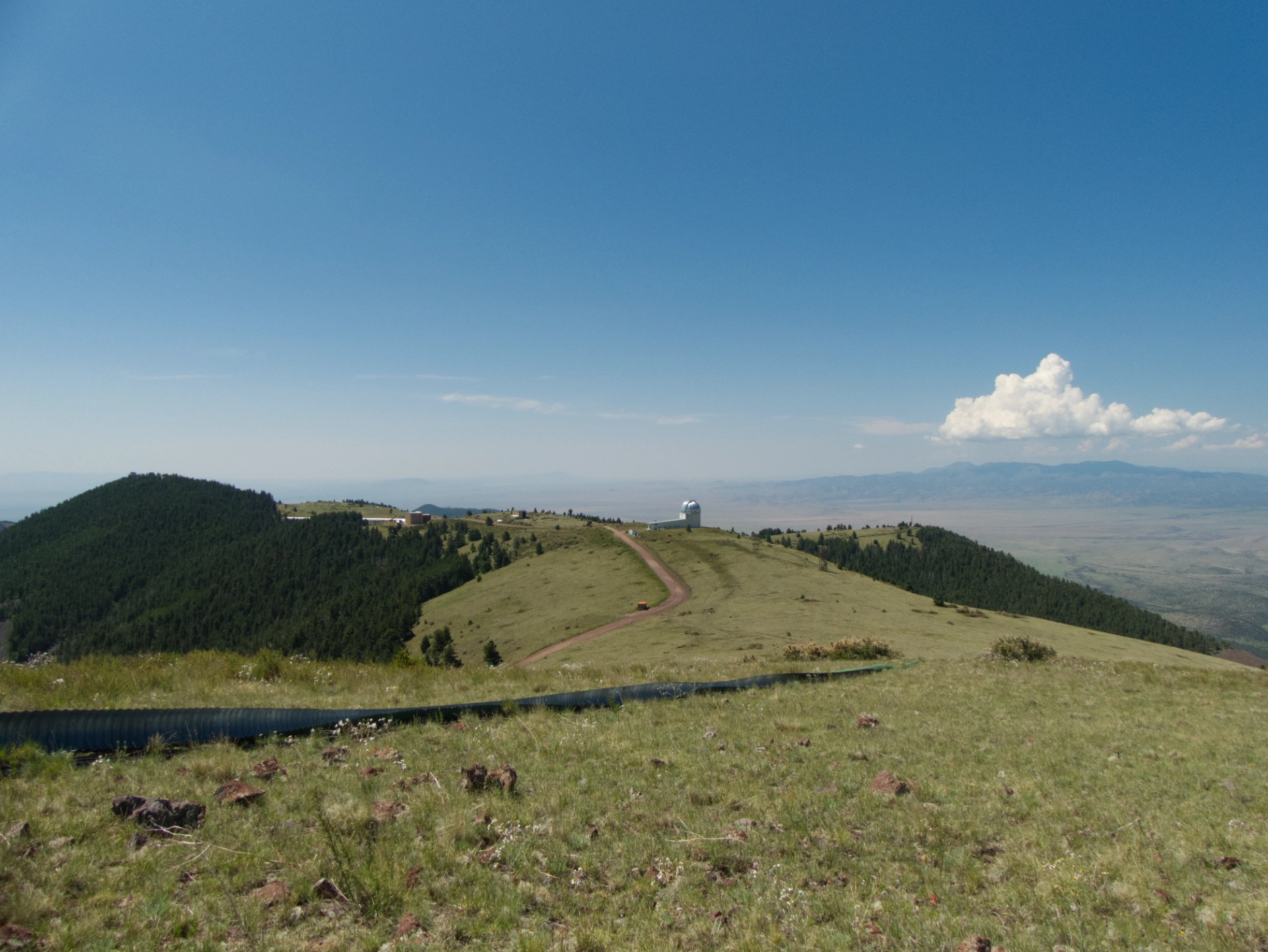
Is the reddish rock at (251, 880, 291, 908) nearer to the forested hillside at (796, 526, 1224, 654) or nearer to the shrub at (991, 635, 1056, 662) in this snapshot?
the shrub at (991, 635, 1056, 662)

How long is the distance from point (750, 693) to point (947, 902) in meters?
9.86

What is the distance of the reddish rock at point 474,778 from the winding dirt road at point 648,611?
62.6 feet

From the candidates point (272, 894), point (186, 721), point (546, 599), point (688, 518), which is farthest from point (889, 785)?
point (688, 518)

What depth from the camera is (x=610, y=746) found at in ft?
34.6

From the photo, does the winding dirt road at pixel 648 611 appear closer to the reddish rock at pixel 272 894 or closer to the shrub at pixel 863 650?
the shrub at pixel 863 650

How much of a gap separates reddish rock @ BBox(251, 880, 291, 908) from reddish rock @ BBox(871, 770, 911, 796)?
8.12 metres

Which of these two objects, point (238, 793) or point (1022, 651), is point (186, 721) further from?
point (1022, 651)

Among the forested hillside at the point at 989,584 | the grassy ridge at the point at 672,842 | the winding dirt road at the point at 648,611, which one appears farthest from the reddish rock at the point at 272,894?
the forested hillside at the point at 989,584

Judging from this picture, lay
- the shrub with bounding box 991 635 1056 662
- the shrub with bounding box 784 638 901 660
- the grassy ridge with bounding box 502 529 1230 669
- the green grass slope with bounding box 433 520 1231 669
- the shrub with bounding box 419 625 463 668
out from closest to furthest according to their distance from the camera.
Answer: the shrub with bounding box 991 635 1056 662 < the shrub with bounding box 784 638 901 660 < the grassy ridge with bounding box 502 529 1230 669 < the green grass slope with bounding box 433 520 1231 669 < the shrub with bounding box 419 625 463 668

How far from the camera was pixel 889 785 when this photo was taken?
8977 mm

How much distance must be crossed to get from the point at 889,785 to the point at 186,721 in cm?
1180

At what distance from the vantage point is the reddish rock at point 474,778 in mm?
8164

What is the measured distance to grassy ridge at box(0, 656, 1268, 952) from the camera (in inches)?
210

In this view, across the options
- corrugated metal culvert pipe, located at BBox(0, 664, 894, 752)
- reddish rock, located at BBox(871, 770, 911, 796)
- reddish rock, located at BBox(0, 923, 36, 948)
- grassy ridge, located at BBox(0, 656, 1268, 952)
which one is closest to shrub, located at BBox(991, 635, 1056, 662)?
grassy ridge, located at BBox(0, 656, 1268, 952)
